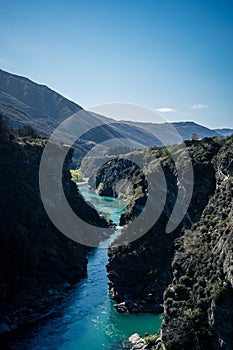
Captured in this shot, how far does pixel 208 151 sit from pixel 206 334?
3324 centimetres

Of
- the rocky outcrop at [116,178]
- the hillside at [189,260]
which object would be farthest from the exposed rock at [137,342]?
the rocky outcrop at [116,178]

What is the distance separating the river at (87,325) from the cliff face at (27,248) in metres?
3.14

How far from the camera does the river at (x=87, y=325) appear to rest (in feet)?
153

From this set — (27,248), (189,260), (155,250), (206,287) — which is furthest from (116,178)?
(206,287)

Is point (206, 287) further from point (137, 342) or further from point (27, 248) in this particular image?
point (27, 248)

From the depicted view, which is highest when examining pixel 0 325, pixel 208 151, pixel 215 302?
pixel 208 151

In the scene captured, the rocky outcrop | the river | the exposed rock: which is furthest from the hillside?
the rocky outcrop

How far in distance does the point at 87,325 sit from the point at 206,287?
18.2m

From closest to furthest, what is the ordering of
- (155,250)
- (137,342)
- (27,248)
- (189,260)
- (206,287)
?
(206,287)
(137,342)
(189,260)
(155,250)
(27,248)

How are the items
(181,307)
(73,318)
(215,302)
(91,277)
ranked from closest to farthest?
(215,302), (181,307), (73,318), (91,277)

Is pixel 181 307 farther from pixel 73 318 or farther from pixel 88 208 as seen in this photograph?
pixel 88 208

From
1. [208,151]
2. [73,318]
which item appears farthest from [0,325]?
[208,151]

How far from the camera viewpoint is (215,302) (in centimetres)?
3697

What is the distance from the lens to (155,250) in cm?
6269
